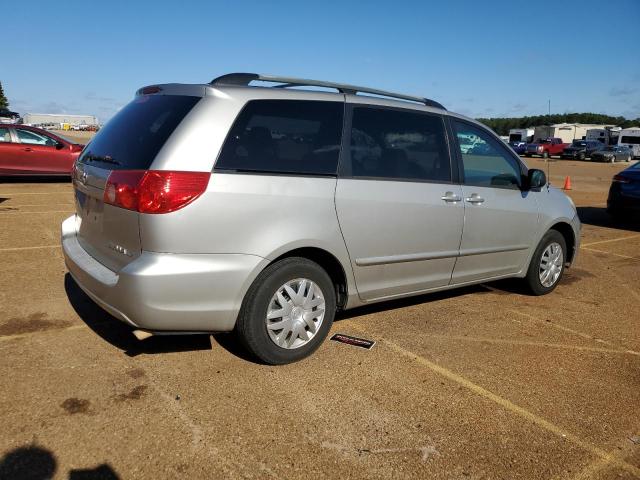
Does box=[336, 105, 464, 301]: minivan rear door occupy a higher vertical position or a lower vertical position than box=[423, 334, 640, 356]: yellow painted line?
higher

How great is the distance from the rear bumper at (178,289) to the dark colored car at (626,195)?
29.9 feet

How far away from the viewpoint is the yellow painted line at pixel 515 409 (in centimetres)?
280

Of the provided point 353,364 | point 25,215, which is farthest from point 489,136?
point 25,215

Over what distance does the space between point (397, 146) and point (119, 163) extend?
1999 mm

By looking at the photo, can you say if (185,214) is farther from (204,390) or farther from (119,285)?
(204,390)

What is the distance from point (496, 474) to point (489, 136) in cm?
323

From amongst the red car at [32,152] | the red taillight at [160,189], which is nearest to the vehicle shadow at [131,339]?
the red taillight at [160,189]

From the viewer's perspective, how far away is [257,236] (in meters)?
3.31

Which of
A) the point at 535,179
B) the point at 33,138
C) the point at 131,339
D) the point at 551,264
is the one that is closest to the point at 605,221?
the point at 551,264

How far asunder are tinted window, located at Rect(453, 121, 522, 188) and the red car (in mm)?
11540

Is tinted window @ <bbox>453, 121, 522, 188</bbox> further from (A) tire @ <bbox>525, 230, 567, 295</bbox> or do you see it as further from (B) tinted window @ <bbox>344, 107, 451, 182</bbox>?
(A) tire @ <bbox>525, 230, 567, 295</bbox>

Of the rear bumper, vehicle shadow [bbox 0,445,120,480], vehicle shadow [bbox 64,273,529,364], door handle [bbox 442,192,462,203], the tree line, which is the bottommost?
vehicle shadow [bbox 0,445,120,480]

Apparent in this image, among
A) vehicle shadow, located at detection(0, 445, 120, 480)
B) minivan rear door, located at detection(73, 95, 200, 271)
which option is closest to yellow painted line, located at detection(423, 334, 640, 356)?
minivan rear door, located at detection(73, 95, 200, 271)

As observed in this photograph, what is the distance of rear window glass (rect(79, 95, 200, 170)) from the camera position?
325 cm
